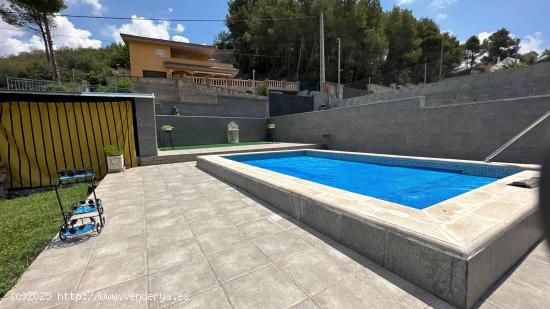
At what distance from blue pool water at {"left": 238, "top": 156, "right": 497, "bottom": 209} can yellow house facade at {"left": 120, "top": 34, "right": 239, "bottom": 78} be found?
16999mm

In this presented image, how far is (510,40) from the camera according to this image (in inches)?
1421

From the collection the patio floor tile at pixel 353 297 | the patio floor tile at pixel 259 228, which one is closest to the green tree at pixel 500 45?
the patio floor tile at pixel 259 228

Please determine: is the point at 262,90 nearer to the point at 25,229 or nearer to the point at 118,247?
the point at 25,229

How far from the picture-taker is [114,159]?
249 inches

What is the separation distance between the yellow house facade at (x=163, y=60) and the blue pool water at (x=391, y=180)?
17.0 metres

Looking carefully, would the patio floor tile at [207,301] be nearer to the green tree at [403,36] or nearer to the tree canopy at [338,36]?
the tree canopy at [338,36]

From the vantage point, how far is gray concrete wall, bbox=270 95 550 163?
16.6 feet

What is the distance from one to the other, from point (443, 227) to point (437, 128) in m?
5.82

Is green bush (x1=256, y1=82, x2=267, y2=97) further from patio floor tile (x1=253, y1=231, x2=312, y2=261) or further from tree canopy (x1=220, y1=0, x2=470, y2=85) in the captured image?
patio floor tile (x1=253, y1=231, x2=312, y2=261)

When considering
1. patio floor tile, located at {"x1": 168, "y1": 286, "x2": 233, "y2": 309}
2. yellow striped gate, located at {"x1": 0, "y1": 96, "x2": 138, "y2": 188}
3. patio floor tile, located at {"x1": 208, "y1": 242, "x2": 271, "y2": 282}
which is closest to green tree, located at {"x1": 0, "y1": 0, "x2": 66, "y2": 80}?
yellow striped gate, located at {"x1": 0, "y1": 96, "x2": 138, "y2": 188}

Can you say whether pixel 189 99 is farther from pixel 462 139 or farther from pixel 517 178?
pixel 517 178

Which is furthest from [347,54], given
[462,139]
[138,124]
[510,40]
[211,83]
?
[510,40]

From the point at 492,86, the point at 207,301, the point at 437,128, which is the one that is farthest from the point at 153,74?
the point at 207,301

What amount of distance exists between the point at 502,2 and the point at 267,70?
89.1 feet
